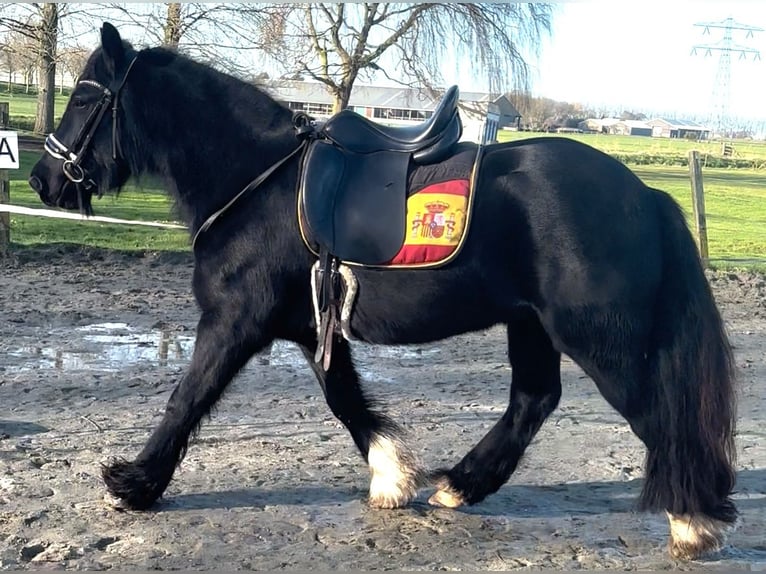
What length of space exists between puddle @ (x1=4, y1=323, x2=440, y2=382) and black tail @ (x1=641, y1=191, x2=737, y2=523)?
319 cm

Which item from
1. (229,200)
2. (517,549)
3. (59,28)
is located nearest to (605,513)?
(517,549)

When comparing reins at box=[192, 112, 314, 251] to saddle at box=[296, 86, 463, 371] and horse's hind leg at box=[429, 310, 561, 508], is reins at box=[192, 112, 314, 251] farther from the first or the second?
horse's hind leg at box=[429, 310, 561, 508]

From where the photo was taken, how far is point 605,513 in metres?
4.33

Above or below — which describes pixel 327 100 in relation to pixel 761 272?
above

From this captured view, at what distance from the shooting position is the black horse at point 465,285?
3.65m

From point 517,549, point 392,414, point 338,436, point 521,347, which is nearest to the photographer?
point 517,549

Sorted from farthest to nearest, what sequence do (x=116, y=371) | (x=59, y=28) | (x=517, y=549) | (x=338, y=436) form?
(x=59, y=28)
(x=116, y=371)
(x=338, y=436)
(x=517, y=549)

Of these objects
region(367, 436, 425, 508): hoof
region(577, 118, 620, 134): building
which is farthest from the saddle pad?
region(577, 118, 620, 134): building

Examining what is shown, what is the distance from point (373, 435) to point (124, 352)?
335 cm

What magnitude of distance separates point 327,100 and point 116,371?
20433 millimetres

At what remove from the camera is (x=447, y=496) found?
4.34 metres

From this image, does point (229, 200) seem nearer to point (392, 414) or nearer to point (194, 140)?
point (194, 140)

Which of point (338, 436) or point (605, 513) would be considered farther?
point (338, 436)

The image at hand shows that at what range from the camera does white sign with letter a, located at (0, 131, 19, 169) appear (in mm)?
10781
